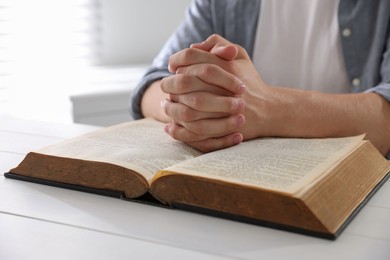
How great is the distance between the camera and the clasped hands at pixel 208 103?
0.88m

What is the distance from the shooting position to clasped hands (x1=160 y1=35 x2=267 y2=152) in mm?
878

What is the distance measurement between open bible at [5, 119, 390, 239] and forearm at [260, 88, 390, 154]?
2.1 inches

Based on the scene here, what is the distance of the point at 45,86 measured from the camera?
2.10 metres

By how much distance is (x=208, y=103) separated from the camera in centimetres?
88

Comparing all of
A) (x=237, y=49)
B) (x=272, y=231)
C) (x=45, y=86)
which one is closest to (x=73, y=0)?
(x=45, y=86)

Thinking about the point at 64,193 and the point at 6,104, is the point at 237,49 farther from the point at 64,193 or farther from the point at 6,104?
the point at 6,104

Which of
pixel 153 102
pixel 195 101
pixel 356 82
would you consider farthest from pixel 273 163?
pixel 356 82

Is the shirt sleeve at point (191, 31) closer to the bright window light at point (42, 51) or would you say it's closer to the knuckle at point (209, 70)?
the knuckle at point (209, 70)

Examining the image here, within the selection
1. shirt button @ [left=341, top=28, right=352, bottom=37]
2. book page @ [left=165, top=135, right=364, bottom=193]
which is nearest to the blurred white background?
shirt button @ [left=341, top=28, right=352, bottom=37]

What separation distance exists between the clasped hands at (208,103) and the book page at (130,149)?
1.0 inches

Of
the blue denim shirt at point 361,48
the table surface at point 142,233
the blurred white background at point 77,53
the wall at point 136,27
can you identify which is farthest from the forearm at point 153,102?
the wall at point 136,27

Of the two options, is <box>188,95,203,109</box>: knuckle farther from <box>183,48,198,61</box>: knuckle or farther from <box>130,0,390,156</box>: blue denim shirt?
<box>130,0,390,156</box>: blue denim shirt

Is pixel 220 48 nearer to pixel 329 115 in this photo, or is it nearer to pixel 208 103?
pixel 208 103

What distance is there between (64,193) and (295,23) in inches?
30.2
